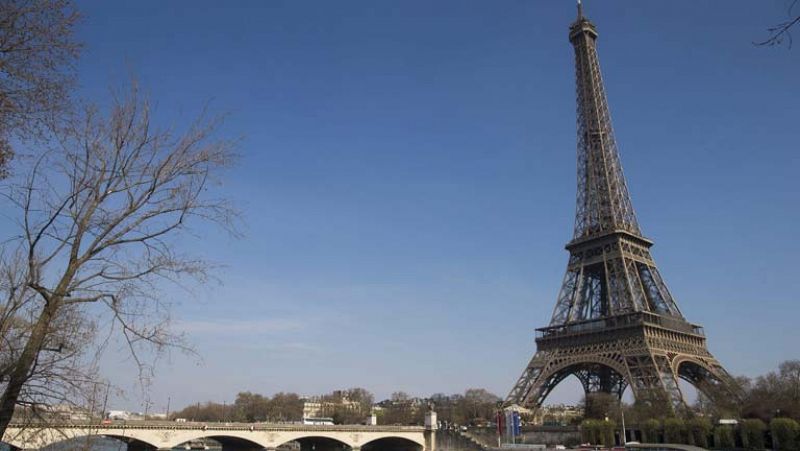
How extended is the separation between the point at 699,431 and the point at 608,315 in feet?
52.2

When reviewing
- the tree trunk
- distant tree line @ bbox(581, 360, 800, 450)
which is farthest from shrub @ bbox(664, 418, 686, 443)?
the tree trunk

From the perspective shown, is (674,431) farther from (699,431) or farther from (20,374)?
(20,374)

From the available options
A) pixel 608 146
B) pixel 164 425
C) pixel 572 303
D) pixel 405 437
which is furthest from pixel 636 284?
pixel 164 425

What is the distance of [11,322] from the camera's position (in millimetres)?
7242

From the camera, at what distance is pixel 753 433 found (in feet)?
159

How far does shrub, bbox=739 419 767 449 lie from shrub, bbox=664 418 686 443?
453 centimetres

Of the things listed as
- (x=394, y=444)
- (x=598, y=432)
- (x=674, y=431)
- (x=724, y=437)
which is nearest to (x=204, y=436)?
(x=394, y=444)

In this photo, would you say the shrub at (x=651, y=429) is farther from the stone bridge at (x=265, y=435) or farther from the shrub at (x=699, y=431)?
the stone bridge at (x=265, y=435)

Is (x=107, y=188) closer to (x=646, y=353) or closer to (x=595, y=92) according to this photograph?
(x=646, y=353)

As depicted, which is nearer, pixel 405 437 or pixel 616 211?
pixel 616 211

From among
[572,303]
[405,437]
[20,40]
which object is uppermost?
[572,303]

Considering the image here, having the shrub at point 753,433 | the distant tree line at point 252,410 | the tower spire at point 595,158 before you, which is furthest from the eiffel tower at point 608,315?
the distant tree line at point 252,410

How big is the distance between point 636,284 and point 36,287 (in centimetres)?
6666

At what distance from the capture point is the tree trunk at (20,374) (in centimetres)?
674
